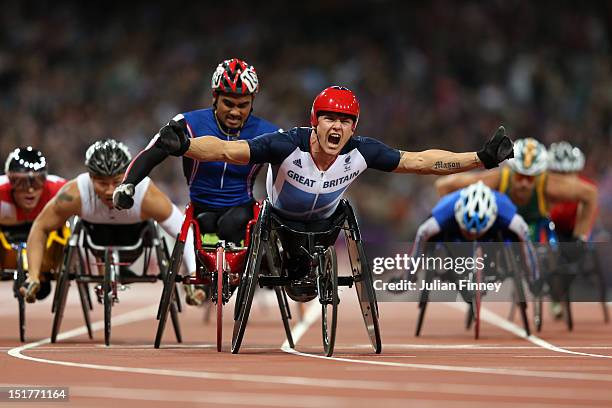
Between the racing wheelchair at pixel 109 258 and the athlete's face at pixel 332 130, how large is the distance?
7.26 ft

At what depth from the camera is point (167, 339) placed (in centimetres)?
1169

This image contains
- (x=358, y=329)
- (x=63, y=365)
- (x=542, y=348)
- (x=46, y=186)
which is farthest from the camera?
(x=358, y=329)

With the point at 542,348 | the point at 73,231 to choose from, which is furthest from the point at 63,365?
the point at 542,348

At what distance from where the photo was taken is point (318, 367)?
27.7ft

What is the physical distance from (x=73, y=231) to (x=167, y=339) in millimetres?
1236

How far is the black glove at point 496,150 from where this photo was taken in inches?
364

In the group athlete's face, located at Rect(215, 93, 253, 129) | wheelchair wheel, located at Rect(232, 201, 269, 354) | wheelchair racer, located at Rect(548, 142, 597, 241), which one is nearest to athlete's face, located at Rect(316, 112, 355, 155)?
wheelchair wheel, located at Rect(232, 201, 269, 354)

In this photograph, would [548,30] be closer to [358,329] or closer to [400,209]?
[400,209]

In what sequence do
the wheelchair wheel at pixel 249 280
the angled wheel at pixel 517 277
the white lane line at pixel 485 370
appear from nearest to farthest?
1. the white lane line at pixel 485 370
2. the wheelchair wheel at pixel 249 280
3. the angled wheel at pixel 517 277

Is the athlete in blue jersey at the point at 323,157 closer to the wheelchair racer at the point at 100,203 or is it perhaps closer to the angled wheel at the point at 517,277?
the wheelchair racer at the point at 100,203

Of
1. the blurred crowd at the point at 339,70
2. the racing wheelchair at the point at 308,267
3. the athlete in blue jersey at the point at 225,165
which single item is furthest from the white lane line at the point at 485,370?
the blurred crowd at the point at 339,70

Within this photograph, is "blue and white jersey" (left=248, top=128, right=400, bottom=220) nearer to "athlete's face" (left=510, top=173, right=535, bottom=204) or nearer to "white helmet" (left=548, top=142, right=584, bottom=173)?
"athlete's face" (left=510, top=173, right=535, bottom=204)

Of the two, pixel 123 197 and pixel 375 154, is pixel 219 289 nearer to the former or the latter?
pixel 123 197

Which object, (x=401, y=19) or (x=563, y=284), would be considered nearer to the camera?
(x=563, y=284)
